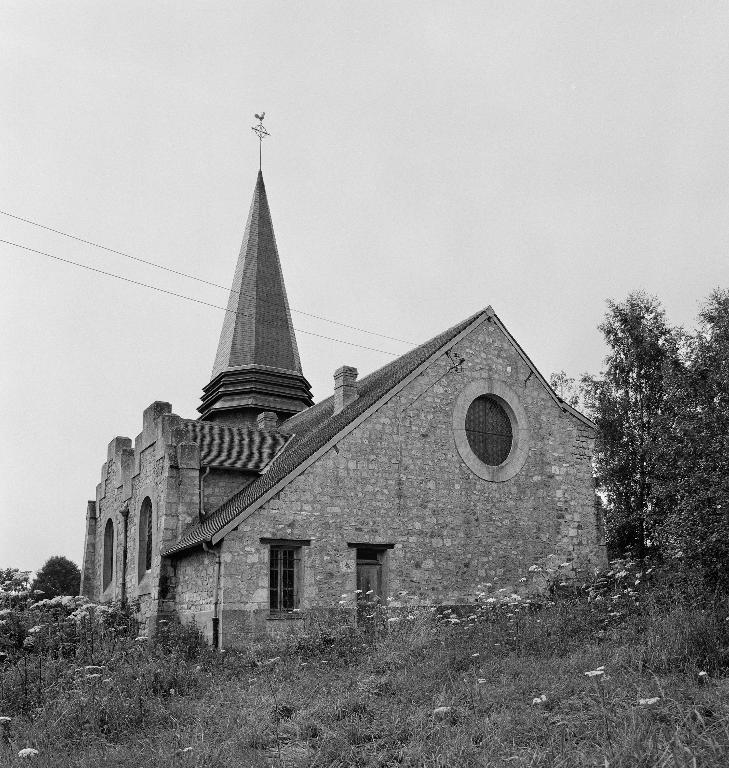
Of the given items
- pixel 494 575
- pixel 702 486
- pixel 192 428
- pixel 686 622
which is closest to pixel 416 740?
pixel 686 622

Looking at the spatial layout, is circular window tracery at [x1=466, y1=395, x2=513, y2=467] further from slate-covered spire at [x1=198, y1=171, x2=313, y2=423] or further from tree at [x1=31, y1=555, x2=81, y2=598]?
tree at [x1=31, y1=555, x2=81, y2=598]

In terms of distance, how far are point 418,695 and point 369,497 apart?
830 centimetres

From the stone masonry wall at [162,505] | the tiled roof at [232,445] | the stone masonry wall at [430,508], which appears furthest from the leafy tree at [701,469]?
the tiled roof at [232,445]

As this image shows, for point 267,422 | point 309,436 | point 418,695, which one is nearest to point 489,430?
point 309,436

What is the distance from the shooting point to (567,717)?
696 cm

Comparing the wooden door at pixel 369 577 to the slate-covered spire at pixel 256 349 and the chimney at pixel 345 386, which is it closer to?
the chimney at pixel 345 386

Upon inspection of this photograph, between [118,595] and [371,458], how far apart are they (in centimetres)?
871

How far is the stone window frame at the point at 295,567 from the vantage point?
1529cm

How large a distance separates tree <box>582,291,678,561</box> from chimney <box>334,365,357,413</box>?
9.44 metres

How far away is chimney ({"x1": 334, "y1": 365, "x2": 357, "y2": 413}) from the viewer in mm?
20000

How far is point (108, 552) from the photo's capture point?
82.0 ft

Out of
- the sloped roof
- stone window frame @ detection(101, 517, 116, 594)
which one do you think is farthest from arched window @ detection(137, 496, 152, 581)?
stone window frame @ detection(101, 517, 116, 594)

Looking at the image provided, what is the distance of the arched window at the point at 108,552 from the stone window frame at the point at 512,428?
11806 millimetres

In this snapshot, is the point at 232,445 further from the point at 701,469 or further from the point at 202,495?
the point at 701,469
